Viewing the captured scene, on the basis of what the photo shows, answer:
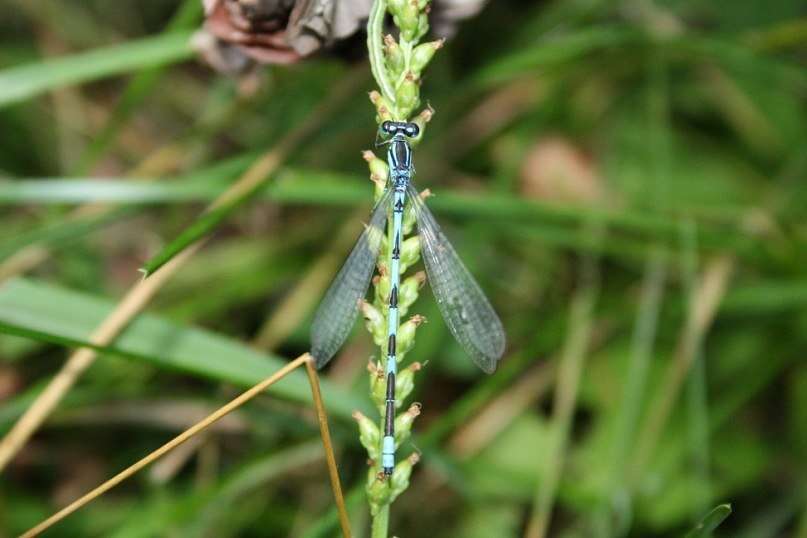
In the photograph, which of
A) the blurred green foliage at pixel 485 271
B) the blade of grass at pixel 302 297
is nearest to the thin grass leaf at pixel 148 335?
the blurred green foliage at pixel 485 271

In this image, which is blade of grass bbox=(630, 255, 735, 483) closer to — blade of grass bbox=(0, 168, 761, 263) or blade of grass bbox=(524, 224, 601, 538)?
blade of grass bbox=(0, 168, 761, 263)

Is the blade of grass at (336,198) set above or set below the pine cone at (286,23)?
above

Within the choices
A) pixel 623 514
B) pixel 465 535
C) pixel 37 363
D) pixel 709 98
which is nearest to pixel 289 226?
pixel 37 363

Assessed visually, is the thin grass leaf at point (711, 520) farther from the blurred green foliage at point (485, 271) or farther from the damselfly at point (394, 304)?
the blurred green foliage at point (485, 271)

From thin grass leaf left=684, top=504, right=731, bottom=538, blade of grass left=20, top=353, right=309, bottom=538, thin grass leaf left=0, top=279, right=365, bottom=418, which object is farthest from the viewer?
thin grass leaf left=0, top=279, right=365, bottom=418

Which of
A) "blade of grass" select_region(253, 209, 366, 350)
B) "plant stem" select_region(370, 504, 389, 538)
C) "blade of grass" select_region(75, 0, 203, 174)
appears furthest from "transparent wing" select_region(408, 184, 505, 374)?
"blade of grass" select_region(253, 209, 366, 350)

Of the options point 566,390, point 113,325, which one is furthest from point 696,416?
point 113,325

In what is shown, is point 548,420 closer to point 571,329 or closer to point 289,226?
point 571,329

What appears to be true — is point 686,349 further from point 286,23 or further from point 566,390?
point 286,23
